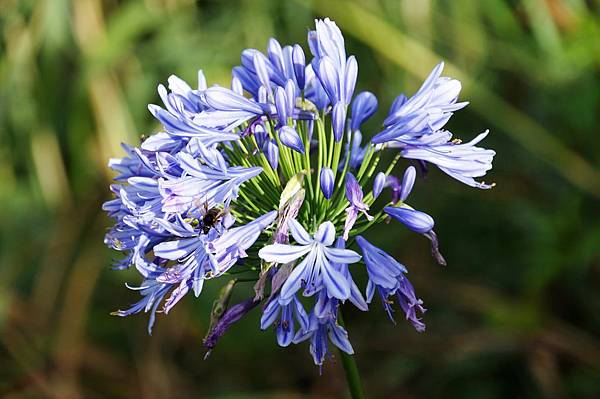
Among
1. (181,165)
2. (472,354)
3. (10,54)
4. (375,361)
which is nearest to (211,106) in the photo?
(181,165)

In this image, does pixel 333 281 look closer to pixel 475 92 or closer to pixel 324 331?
pixel 324 331

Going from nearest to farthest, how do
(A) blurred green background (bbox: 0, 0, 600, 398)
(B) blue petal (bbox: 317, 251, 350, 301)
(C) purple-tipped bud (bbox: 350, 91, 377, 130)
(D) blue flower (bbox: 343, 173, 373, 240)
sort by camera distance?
(B) blue petal (bbox: 317, 251, 350, 301) < (D) blue flower (bbox: 343, 173, 373, 240) < (C) purple-tipped bud (bbox: 350, 91, 377, 130) < (A) blurred green background (bbox: 0, 0, 600, 398)

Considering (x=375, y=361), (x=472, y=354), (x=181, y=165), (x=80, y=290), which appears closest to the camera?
(x=181, y=165)

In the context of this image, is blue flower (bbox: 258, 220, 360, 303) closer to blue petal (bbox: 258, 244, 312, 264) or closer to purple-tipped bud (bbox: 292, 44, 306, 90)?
blue petal (bbox: 258, 244, 312, 264)

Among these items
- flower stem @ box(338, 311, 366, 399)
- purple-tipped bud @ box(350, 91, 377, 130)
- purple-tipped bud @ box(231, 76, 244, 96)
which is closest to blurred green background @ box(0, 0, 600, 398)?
purple-tipped bud @ box(350, 91, 377, 130)

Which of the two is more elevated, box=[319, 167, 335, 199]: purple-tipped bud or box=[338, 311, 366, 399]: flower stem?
box=[319, 167, 335, 199]: purple-tipped bud

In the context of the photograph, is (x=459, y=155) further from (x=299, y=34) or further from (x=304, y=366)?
(x=299, y=34)

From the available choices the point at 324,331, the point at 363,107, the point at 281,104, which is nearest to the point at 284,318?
the point at 324,331
